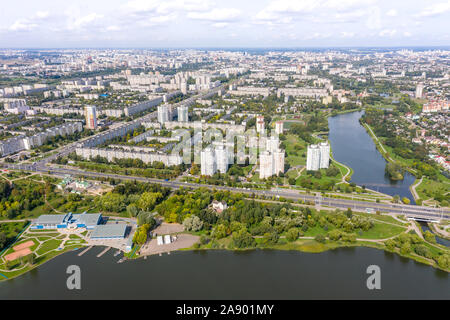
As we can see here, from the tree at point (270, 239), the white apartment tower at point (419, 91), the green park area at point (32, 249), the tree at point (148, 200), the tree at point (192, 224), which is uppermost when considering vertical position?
the white apartment tower at point (419, 91)

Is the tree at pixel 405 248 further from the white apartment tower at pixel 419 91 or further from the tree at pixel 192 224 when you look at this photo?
the white apartment tower at pixel 419 91

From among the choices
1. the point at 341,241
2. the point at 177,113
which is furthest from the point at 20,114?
the point at 341,241

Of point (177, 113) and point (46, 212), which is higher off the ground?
point (177, 113)

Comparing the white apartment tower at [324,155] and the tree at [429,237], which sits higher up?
the white apartment tower at [324,155]

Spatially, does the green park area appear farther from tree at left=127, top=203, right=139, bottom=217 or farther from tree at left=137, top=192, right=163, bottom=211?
tree at left=137, top=192, right=163, bottom=211

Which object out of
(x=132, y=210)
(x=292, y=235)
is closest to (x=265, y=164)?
(x=292, y=235)

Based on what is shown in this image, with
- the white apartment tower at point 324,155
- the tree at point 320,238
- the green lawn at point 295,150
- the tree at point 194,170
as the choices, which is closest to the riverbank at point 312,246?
the tree at point 320,238

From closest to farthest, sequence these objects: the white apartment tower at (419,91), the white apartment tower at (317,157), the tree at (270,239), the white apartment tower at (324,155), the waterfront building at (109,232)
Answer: the tree at (270,239) < the waterfront building at (109,232) < the white apartment tower at (317,157) < the white apartment tower at (324,155) < the white apartment tower at (419,91)

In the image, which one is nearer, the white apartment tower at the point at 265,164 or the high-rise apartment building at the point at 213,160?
the white apartment tower at the point at 265,164

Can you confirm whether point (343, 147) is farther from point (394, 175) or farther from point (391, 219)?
point (391, 219)
